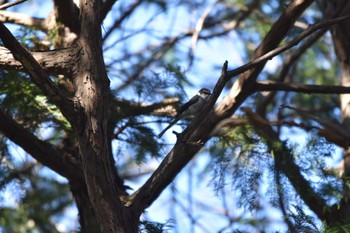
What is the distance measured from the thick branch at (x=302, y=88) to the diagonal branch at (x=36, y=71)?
1.75 meters

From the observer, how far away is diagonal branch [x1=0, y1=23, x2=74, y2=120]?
10.2 feet

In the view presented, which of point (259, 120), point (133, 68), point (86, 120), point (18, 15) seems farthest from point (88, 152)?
point (133, 68)

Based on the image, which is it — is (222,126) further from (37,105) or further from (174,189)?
(37,105)

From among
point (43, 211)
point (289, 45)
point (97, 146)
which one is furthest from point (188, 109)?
point (43, 211)

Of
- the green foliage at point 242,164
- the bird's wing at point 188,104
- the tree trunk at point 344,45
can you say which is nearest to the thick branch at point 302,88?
the green foliage at point 242,164

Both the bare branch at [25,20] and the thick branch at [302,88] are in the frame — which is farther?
the bare branch at [25,20]

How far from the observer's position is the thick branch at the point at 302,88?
4301 mm

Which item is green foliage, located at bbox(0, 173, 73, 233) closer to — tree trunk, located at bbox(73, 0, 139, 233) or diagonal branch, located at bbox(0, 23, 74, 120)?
tree trunk, located at bbox(73, 0, 139, 233)

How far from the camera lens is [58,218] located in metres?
7.71

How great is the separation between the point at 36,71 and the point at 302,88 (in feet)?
6.78

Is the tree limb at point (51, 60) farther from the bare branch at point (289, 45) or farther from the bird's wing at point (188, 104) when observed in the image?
the bird's wing at point (188, 104)

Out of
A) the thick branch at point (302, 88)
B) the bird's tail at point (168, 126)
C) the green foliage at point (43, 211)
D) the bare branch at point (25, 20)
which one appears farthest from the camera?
the green foliage at point (43, 211)

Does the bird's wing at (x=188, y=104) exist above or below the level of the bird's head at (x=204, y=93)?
below

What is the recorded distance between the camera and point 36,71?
3.14 metres
